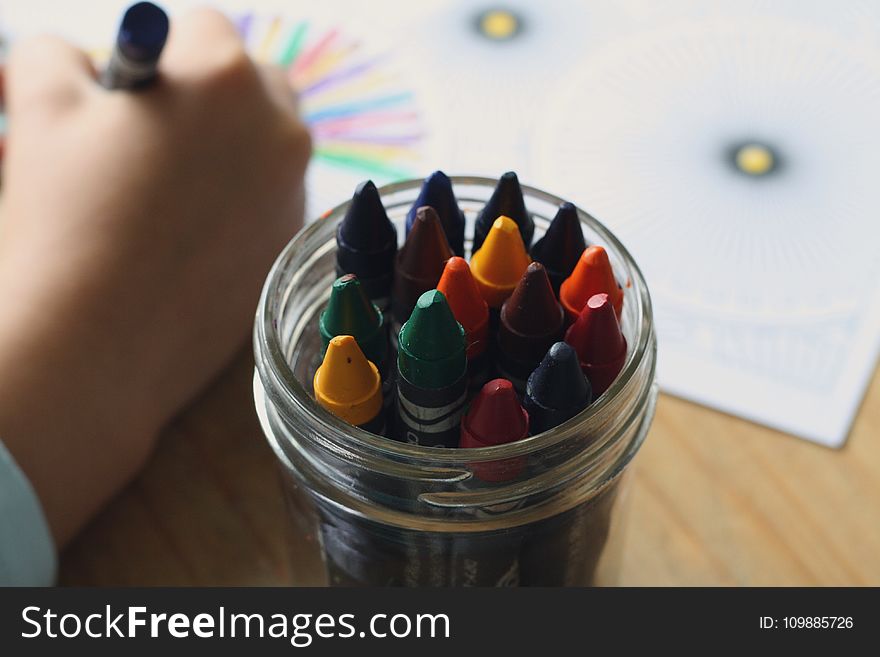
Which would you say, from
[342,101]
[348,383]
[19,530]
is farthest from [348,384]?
[342,101]

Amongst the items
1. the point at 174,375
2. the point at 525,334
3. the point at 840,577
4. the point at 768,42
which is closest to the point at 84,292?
the point at 174,375

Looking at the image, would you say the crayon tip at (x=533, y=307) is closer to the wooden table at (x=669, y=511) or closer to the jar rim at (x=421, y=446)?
the jar rim at (x=421, y=446)

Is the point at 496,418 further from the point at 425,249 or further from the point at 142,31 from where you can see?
the point at 142,31

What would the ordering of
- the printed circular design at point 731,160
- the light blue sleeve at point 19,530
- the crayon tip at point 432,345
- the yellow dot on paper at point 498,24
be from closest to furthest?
the crayon tip at point 432,345 → the light blue sleeve at point 19,530 → the printed circular design at point 731,160 → the yellow dot on paper at point 498,24

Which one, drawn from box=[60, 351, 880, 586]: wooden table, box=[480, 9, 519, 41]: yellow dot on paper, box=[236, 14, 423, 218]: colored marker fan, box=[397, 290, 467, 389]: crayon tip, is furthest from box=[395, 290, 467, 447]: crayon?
box=[480, 9, 519, 41]: yellow dot on paper

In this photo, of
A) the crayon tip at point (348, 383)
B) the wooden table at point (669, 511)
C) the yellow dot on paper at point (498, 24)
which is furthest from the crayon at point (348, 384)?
the yellow dot on paper at point (498, 24)

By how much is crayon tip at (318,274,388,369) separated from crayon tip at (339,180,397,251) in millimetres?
14

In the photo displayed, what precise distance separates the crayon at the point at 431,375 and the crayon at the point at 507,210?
0.05 meters

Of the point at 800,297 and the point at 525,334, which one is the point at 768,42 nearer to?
the point at 800,297

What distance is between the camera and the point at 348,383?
11.6 inches

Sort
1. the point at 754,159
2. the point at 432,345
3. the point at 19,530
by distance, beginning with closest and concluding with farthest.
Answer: the point at 432,345 → the point at 19,530 → the point at 754,159

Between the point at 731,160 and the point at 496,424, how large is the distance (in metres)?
0.34

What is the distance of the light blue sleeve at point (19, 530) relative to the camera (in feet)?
1.27

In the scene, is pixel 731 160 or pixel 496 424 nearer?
pixel 496 424
